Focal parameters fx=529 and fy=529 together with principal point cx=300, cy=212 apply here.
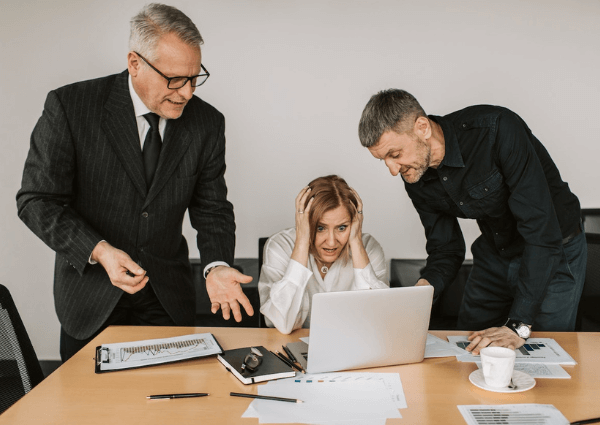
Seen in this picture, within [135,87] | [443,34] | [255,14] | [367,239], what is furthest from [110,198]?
[443,34]

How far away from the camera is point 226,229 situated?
1.95 metres

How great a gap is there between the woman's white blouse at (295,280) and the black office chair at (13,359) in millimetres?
737

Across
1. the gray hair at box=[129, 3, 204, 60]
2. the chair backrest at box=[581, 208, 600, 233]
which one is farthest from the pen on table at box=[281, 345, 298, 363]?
the chair backrest at box=[581, 208, 600, 233]

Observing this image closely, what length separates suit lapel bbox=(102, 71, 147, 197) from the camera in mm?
1758

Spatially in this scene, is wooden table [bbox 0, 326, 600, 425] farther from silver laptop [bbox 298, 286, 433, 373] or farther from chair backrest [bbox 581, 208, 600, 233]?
chair backrest [bbox 581, 208, 600, 233]

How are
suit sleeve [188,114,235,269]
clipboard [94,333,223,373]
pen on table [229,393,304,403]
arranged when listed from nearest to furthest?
pen on table [229,393,304,403], clipboard [94,333,223,373], suit sleeve [188,114,235,269]

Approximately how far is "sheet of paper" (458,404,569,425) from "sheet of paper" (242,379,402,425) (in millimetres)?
161

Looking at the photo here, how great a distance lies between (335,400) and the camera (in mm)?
1244

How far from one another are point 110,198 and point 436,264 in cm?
123

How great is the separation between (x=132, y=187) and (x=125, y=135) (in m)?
0.18

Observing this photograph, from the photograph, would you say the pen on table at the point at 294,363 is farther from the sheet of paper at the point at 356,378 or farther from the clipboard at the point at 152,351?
the clipboard at the point at 152,351

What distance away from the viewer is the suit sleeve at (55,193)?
5.35ft

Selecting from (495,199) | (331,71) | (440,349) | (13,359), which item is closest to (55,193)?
(13,359)

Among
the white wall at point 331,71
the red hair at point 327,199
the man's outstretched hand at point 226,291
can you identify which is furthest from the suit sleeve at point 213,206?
the white wall at point 331,71
